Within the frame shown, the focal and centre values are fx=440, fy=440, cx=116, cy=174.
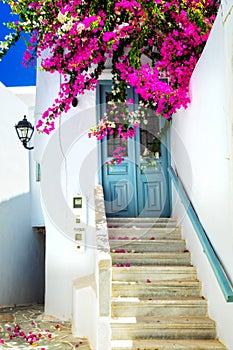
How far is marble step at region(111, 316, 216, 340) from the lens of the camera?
4.61 meters

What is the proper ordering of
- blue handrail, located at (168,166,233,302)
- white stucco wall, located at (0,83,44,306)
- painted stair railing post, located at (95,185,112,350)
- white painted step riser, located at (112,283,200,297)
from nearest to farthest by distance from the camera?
blue handrail, located at (168,166,233,302), painted stair railing post, located at (95,185,112,350), white painted step riser, located at (112,283,200,297), white stucco wall, located at (0,83,44,306)

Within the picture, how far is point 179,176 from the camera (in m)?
6.55

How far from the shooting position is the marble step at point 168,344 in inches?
171

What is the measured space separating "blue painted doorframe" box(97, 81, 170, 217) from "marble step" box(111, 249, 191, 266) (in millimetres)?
1410

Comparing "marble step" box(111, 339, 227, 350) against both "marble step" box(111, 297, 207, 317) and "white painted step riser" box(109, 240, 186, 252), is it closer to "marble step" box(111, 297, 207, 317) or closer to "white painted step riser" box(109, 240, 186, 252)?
"marble step" box(111, 297, 207, 317)

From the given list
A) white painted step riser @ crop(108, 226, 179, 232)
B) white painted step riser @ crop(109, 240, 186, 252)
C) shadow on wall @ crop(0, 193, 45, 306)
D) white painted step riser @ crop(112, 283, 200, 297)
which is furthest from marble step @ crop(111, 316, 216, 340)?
shadow on wall @ crop(0, 193, 45, 306)

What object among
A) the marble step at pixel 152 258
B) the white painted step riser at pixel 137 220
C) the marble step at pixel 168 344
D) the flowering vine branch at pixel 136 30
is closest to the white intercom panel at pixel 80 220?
the white painted step riser at pixel 137 220

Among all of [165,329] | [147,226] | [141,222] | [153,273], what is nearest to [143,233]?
[147,226]

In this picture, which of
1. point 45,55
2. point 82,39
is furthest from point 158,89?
point 45,55

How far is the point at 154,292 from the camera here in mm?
5242

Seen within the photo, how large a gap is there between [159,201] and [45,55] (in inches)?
126

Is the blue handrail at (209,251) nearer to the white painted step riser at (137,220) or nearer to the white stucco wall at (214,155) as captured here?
the white stucco wall at (214,155)

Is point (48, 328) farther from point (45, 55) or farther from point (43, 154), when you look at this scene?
point (45, 55)

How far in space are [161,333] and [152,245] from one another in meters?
1.61
